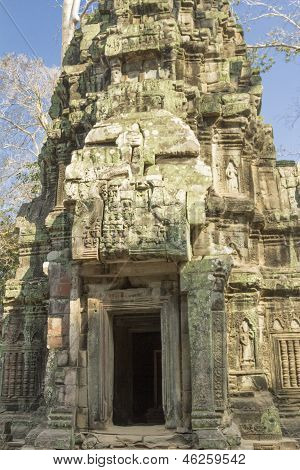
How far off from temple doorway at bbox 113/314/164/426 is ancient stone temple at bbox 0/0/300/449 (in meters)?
0.07

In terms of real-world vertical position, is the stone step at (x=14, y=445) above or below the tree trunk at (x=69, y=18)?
below

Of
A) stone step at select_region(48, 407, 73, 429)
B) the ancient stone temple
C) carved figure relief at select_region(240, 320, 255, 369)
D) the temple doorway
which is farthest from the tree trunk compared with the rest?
stone step at select_region(48, 407, 73, 429)

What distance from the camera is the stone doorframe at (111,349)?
6391 millimetres

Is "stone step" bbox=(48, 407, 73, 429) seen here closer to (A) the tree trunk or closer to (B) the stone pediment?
(B) the stone pediment

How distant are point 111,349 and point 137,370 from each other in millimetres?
5067

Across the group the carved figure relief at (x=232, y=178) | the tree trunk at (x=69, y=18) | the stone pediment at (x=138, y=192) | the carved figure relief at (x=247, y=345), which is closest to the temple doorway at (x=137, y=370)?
the carved figure relief at (x=247, y=345)

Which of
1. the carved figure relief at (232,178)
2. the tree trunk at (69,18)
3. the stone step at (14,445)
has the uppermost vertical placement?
the tree trunk at (69,18)

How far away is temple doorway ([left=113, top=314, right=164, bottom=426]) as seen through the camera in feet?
26.9

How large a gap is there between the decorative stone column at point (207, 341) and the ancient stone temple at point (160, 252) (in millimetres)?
17

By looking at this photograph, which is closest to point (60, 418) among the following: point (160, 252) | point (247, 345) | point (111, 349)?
point (111, 349)

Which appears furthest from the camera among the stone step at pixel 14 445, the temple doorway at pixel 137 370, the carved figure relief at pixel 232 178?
the carved figure relief at pixel 232 178

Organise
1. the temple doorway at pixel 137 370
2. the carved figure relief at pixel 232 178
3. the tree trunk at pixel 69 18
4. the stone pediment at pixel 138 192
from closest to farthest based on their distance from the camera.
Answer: the stone pediment at pixel 138 192 < the temple doorway at pixel 137 370 < the carved figure relief at pixel 232 178 < the tree trunk at pixel 69 18

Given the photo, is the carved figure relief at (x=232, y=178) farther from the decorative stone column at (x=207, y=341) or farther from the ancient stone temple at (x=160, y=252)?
the decorative stone column at (x=207, y=341)

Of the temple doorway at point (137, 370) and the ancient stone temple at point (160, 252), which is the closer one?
the ancient stone temple at point (160, 252)
